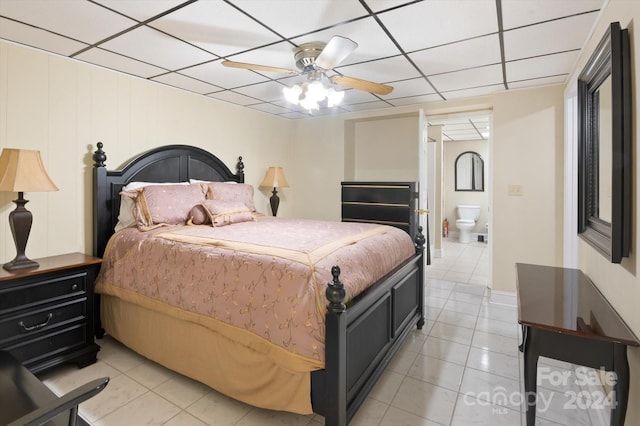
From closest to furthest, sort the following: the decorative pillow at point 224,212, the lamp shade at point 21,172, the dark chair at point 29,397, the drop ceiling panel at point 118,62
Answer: the dark chair at point 29,397, the lamp shade at point 21,172, the drop ceiling panel at point 118,62, the decorative pillow at point 224,212

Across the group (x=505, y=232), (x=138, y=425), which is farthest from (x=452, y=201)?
(x=138, y=425)

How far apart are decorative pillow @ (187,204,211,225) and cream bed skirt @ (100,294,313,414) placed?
852 mm

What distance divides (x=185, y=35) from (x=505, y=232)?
12.3 ft

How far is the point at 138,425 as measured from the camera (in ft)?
6.05

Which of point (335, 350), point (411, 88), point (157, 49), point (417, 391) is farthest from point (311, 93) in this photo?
point (417, 391)

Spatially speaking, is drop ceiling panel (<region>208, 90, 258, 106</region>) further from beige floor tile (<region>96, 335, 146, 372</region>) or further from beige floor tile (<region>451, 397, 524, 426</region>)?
beige floor tile (<region>451, 397, 524, 426</region>)

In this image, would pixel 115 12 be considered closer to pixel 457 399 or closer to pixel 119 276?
pixel 119 276

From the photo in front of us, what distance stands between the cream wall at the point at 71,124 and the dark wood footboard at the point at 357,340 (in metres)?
2.50

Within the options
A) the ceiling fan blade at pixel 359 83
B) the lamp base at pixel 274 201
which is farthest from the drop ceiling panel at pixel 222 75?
the lamp base at pixel 274 201

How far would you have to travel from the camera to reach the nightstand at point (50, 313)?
211 cm

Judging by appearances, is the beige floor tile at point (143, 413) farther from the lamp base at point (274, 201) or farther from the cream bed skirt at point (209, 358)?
the lamp base at point (274, 201)

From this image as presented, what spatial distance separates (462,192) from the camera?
26.6ft

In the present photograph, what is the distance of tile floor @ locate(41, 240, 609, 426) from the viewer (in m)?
1.91

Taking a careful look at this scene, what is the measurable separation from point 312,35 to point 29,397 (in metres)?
2.55
